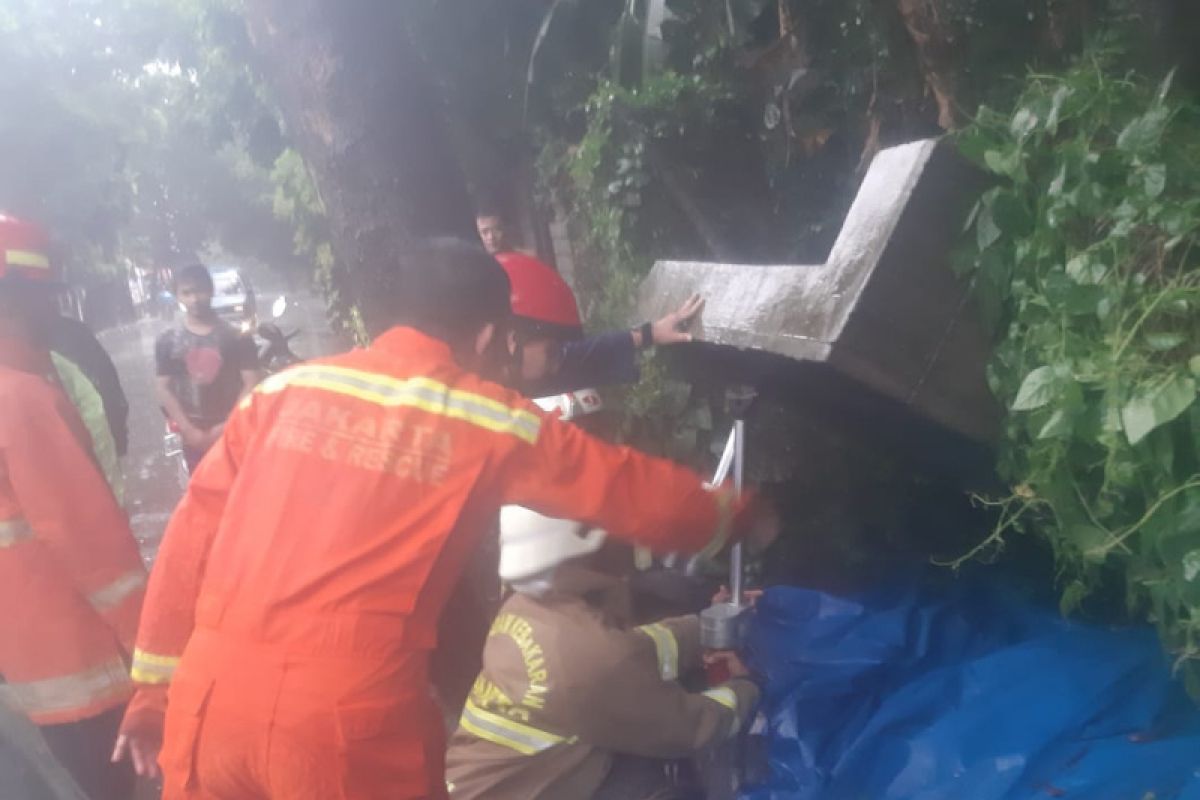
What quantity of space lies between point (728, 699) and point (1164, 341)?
1.15m

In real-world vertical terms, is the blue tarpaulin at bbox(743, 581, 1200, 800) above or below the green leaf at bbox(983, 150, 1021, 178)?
below

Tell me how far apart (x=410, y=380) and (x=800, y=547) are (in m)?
1.24

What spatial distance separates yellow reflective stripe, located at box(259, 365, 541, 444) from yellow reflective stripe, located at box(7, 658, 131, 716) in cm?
122

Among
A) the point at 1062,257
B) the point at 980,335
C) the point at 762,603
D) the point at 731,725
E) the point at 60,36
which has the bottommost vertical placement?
the point at 731,725

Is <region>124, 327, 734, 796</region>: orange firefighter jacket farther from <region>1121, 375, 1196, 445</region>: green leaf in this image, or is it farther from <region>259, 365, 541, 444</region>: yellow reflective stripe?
<region>1121, 375, 1196, 445</region>: green leaf

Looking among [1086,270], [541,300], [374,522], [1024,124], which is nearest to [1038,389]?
[1086,270]

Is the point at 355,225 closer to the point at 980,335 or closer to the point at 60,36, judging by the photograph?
the point at 980,335

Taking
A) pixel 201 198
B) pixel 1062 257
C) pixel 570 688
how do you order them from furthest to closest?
pixel 201 198 → pixel 570 688 → pixel 1062 257

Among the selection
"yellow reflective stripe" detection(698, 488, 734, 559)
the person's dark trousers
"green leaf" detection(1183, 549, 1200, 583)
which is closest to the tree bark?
"yellow reflective stripe" detection(698, 488, 734, 559)

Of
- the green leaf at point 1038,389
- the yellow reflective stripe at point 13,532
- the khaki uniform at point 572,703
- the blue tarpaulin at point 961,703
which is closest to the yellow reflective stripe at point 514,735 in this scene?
the khaki uniform at point 572,703

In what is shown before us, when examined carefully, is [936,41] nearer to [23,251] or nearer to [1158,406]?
[1158,406]

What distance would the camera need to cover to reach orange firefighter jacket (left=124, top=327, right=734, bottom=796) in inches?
74.9

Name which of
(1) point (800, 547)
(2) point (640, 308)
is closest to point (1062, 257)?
(1) point (800, 547)

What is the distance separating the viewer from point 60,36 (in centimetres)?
2120
